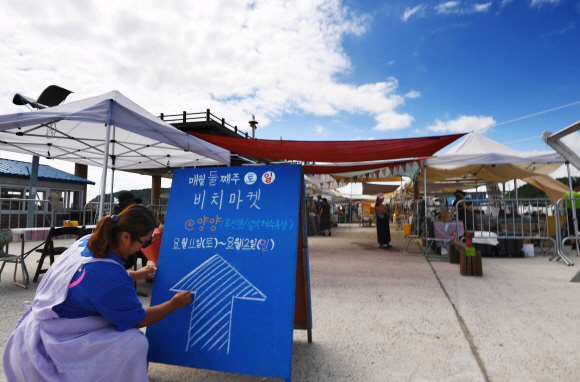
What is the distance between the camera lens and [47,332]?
1.56 meters

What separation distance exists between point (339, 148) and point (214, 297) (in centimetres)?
419

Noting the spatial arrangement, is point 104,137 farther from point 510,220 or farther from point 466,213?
point 510,220

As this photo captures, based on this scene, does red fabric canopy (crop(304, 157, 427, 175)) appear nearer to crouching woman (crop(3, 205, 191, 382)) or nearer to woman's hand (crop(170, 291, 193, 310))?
woman's hand (crop(170, 291, 193, 310))

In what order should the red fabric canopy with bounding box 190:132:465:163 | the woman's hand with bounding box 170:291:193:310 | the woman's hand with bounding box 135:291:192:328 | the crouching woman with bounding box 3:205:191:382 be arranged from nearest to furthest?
the crouching woman with bounding box 3:205:191:382 < the woman's hand with bounding box 135:291:192:328 < the woman's hand with bounding box 170:291:193:310 < the red fabric canopy with bounding box 190:132:465:163

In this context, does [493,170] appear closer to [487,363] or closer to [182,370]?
[487,363]

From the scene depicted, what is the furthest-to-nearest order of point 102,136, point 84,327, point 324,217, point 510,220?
1. point 324,217
2. point 510,220
3. point 102,136
4. point 84,327

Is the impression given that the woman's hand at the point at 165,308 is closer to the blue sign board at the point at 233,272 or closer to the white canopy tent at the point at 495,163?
the blue sign board at the point at 233,272

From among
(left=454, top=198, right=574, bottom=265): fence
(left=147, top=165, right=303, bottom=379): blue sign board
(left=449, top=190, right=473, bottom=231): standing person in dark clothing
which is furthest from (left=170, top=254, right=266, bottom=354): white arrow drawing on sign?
(left=449, top=190, right=473, bottom=231): standing person in dark clothing

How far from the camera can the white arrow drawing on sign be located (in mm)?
1991

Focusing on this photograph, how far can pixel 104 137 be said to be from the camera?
6.82 meters

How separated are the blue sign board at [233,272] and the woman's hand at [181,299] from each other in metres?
0.07

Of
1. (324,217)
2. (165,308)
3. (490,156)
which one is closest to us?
(165,308)

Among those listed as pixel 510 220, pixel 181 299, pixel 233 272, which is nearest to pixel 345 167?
pixel 510 220

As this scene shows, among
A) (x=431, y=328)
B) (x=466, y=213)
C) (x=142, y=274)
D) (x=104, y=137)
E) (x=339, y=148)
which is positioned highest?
(x=104, y=137)
